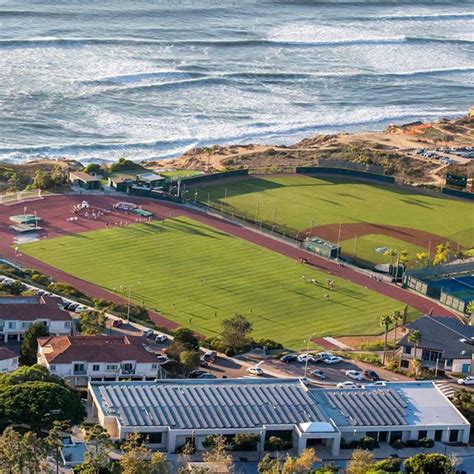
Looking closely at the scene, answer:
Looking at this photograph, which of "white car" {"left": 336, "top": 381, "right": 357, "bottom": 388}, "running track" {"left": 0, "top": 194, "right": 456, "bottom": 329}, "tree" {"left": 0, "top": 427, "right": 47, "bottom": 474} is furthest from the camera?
"running track" {"left": 0, "top": 194, "right": 456, "bottom": 329}

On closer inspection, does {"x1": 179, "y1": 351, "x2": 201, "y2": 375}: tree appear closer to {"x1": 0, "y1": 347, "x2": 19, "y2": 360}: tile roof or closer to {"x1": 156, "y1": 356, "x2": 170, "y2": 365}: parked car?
{"x1": 156, "y1": 356, "x2": 170, "y2": 365}: parked car

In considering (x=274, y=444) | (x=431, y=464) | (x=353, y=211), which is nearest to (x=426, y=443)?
(x=431, y=464)

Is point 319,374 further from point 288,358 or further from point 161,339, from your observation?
point 161,339

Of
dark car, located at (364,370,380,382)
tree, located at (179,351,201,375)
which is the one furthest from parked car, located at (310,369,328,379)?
tree, located at (179,351,201,375)

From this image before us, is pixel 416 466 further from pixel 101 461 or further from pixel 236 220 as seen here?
pixel 236 220

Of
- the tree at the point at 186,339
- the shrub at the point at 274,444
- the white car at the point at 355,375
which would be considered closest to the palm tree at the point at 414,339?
the white car at the point at 355,375

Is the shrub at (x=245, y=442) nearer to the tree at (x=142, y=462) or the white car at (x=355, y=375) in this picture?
the tree at (x=142, y=462)
